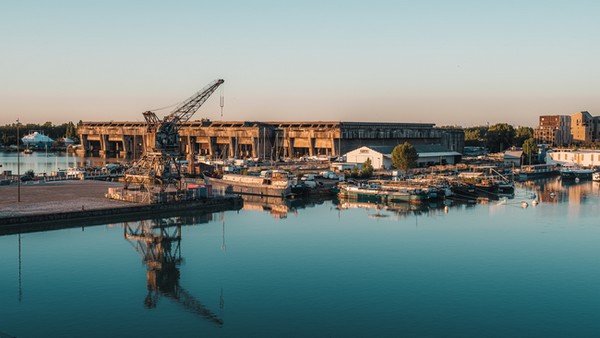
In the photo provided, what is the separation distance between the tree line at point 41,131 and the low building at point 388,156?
6293cm

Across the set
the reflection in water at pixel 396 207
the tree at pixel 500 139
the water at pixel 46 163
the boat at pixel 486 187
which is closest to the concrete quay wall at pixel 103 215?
the reflection in water at pixel 396 207

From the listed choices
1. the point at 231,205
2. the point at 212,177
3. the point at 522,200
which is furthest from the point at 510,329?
the point at 212,177

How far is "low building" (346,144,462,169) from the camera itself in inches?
1617

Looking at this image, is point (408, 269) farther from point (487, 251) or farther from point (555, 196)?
point (555, 196)

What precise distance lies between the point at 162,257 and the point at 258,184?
1399cm

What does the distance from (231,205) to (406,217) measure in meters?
7.00

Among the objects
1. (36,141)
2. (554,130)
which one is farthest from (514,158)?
(36,141)

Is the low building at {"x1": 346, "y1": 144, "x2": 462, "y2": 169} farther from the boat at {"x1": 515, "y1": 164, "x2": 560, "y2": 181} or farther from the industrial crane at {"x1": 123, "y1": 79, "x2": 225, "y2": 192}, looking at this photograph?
the industrial crane at {"x1": 123, "y1": 79, "x2": 225, "y2": 192}

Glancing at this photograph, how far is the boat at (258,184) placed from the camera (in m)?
28.6

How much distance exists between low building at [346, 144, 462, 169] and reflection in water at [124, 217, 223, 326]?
21367 mm

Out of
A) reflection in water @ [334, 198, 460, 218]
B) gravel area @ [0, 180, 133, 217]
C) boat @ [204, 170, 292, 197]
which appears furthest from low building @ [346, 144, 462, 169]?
gravel area @ [0, 180, 133, 217]

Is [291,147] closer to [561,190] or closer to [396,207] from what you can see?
[561,190]

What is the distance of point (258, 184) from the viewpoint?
97.5 feet

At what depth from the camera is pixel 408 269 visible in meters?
14.5
